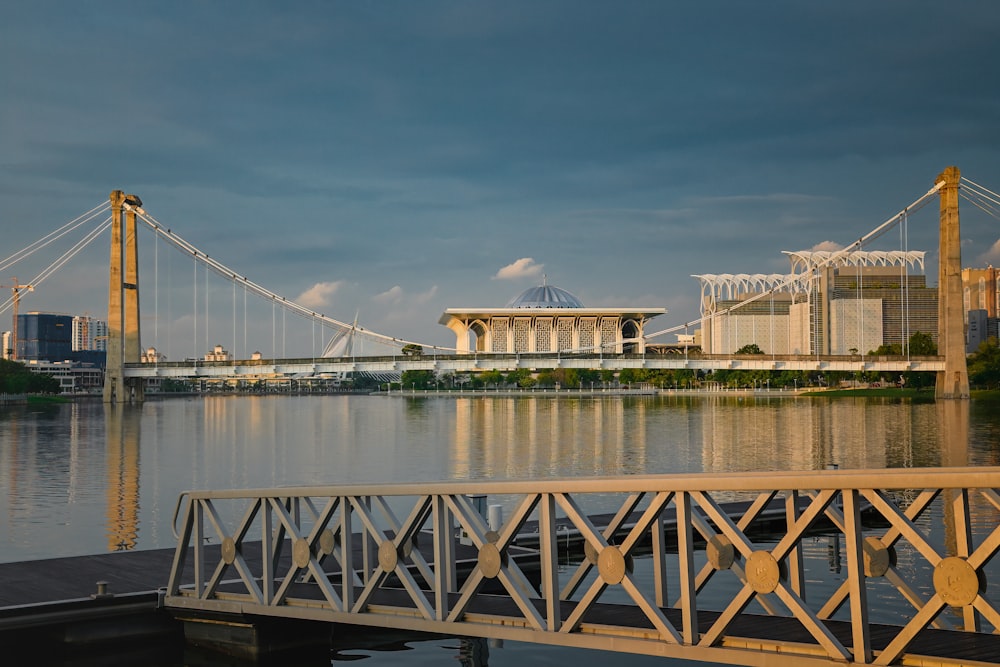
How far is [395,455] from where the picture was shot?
40000 mm

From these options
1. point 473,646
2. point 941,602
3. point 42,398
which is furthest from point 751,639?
point 42,398

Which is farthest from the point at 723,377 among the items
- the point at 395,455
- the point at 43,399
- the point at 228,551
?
the point at 228,551

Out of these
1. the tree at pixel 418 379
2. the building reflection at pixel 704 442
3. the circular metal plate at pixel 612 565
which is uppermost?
the tree at pixel 418 379

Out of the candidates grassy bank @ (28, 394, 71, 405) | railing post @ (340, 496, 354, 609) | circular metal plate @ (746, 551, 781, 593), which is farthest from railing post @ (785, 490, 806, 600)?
grassy bank @ (28, 394, 71, 405)

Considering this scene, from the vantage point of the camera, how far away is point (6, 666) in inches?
415

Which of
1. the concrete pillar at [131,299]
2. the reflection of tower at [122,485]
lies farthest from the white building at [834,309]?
the reflection of tower at [122,485]

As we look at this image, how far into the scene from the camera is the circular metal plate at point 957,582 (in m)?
6.23

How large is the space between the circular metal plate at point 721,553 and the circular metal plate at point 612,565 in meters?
0.61

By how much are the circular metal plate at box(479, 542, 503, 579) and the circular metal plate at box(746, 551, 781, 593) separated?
213 cm

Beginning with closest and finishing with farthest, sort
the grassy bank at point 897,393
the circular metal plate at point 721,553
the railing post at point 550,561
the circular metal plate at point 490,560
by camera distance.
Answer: the circular metal plate at point 721,553 → the railing post at point 550,561 → the circular metal plate at point 490,560 → the grassy bank at point 897,393

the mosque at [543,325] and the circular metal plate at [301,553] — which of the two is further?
the mosque at [543,325]

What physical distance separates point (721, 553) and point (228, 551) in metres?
5.46

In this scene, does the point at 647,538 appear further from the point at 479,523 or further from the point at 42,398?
the point at 42,398

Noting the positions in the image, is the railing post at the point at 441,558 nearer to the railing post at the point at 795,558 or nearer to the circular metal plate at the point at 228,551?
the circular metal plate at the point at 228,551
